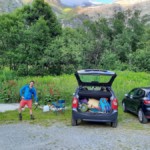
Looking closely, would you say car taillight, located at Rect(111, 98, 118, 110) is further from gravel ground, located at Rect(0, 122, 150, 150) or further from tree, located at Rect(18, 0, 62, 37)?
tree, located at Rect(18, 0, 62, 37)

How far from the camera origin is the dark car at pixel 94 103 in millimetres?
12289

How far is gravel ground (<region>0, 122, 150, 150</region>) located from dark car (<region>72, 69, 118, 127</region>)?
1.58ft

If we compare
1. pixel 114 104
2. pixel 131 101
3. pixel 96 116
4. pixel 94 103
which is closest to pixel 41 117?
pixel 94 103

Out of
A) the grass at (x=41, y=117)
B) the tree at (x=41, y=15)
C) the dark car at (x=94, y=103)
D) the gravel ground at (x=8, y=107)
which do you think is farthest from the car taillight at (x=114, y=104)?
the tree at (x=41, y=15)

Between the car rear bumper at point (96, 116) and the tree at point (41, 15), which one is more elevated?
the tree at point (41, 15)

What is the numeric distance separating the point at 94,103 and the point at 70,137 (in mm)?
2556

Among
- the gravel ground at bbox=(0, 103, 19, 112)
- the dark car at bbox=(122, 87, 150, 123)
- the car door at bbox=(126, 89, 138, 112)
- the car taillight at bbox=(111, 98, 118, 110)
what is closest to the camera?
the car taillight at bbox=(111, 98, 118, 110)

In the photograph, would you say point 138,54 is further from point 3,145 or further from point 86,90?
point 3,145

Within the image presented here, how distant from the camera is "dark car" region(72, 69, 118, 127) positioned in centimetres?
1229

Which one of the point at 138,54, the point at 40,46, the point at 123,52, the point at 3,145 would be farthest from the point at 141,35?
the point at 3,145

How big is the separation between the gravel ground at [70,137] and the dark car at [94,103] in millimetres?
480

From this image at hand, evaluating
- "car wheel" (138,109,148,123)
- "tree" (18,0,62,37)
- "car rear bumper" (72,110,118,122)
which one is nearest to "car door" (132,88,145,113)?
"car wheel" (138,109,148,123)

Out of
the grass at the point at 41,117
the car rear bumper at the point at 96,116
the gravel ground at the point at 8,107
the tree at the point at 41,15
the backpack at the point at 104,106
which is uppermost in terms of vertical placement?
the tree at the point at 41,15

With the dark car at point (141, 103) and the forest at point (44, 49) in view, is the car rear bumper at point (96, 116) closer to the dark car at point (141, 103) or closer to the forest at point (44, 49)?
the dark car at point (141, 103)
